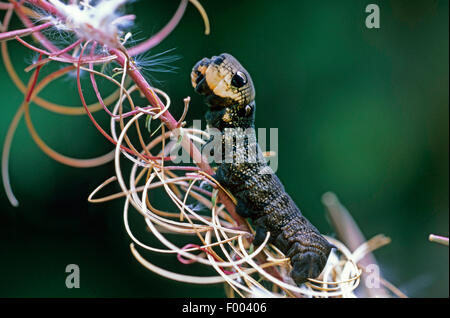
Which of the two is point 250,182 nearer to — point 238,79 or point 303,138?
point 238,79

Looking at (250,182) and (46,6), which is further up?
(46,6)

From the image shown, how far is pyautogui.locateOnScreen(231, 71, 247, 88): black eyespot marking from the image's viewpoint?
426 mm

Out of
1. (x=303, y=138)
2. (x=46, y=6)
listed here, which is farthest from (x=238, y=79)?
(x=303, y=138)

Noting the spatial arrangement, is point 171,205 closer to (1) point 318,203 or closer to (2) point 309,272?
(1) point 318,203

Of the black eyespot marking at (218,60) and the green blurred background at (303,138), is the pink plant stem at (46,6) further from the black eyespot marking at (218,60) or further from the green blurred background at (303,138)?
the green blurred background at (303,138)

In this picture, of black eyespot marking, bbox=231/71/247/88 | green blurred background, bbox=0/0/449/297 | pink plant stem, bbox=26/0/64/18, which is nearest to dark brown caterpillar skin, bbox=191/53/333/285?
black eyespot marking, bbox=231/71/247/88

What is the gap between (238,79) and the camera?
1.41 feet

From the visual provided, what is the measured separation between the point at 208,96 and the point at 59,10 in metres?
0.17

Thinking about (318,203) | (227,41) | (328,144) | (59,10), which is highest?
(227,41)

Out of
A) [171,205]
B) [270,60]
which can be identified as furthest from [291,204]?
[270,60]

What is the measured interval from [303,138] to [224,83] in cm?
61

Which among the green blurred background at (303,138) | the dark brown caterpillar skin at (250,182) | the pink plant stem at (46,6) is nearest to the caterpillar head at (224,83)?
the dark brown caterpillar skin at (250,182)

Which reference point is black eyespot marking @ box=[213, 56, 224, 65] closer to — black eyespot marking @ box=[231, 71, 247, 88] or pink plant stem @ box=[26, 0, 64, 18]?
black eyespot marking @ box=[231, 71, 247, 88]

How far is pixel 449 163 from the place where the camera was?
3.49ft
